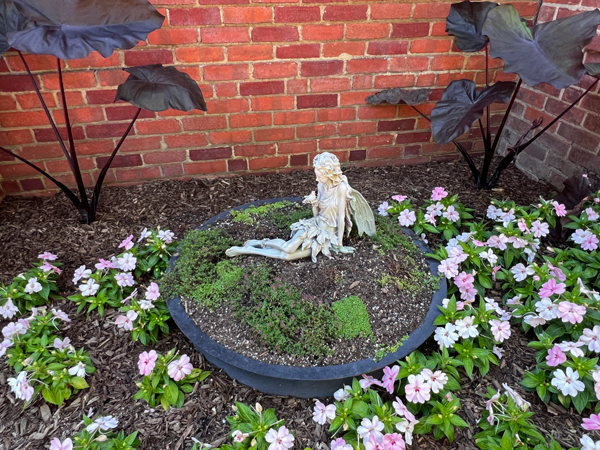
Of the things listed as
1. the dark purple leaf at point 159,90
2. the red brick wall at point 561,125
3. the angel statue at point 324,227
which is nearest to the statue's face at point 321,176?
the angel statue at point 324,227

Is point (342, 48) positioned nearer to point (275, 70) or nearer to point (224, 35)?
point (275, 70)

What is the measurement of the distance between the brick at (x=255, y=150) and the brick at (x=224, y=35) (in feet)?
2.20

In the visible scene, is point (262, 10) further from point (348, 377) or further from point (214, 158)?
point (348, 377)

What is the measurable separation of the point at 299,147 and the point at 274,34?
75 centimetres

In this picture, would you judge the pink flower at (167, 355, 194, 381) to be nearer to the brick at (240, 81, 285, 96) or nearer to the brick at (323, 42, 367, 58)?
the brick at (240, 81, 285, 96)

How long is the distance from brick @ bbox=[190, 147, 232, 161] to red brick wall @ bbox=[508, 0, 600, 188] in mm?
2112

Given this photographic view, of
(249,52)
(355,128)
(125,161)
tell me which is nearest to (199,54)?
(249,52)

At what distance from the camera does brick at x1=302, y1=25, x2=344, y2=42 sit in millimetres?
2383

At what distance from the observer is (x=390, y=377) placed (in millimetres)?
1462

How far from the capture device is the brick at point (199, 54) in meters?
2.32

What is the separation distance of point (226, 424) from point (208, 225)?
102 centimetres

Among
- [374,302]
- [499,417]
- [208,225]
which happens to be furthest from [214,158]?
[499,417]

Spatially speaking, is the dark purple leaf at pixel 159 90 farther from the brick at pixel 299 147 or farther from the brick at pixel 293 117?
the brick at pixel 299 147

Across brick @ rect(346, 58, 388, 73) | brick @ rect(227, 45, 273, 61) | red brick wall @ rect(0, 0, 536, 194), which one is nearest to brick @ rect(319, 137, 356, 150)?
red brick wall @ rect(0, 0, 536, 194)
